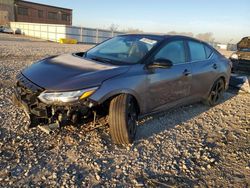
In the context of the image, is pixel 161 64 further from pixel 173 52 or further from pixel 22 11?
pixel 22 11

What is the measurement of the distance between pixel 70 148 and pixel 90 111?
58cm

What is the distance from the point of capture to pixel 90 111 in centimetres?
348

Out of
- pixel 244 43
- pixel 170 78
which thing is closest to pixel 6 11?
pixel 244 43

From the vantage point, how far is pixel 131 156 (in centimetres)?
348

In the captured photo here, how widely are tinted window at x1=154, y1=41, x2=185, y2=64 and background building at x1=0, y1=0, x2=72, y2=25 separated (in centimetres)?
5455

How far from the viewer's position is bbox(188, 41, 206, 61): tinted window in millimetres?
4988

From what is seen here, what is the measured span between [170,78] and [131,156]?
1500 mm

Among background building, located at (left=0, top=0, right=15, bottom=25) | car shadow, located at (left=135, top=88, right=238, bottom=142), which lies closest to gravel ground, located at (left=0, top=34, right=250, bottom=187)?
car shadow, located at (left=135, top=88, right=238, bottom=142)

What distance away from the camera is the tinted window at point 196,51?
499cm

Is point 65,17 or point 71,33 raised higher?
point 65,17

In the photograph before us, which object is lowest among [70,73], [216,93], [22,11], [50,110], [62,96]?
[216,93]

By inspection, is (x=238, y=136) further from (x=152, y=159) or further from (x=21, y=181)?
(x=21, y=181)

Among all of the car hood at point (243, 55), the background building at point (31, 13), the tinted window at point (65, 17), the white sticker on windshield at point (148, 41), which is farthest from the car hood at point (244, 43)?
the tinted window at point (65, 17)

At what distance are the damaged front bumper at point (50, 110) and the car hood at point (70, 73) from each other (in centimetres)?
16
